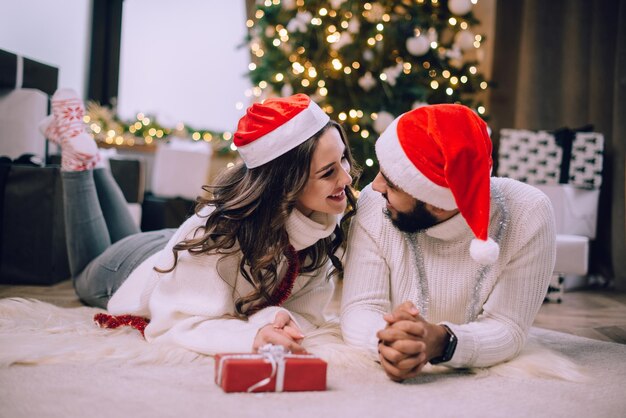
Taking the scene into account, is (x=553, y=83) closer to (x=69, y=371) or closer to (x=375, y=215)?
(x=375, y=215)

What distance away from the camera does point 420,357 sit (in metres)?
1.18

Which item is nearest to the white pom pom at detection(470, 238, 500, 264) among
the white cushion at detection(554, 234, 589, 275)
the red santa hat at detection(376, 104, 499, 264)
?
the red santa hat at detection(376, 104, 499, 264)

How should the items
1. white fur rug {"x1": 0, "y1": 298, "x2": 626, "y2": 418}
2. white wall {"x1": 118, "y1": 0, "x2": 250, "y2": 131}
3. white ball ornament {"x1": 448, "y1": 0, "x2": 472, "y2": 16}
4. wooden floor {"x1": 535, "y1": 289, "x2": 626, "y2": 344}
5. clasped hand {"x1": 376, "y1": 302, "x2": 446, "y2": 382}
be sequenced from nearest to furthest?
white fur rug {"x1": 0, "y1": 298, "x2": 626, "y2": 418}
clasped hand {"x1": 376, "y1": 302, "x2": 446, "y2": 382}
wooden floor {"x1": 535, "y1": 289, "x2": 626, "y2": 344}
white ball ornament {"x1": 448, "y1": 0, "x2": 472, "y2": 16}
white wall {"x1": 118, "y1": 0, "x2": 250, "y2": 131}

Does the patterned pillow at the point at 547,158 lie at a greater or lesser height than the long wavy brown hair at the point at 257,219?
greater

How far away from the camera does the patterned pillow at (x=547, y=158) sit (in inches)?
130

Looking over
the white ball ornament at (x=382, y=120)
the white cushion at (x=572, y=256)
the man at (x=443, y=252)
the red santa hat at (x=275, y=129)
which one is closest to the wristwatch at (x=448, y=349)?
the man at (x=443, y=252)

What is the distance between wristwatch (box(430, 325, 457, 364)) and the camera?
126 centimetres

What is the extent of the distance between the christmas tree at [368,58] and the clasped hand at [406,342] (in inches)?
86.3

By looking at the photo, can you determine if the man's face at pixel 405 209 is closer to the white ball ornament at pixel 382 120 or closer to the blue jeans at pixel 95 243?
the blue jeans at pixel 95 243

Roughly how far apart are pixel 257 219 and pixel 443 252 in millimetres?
444

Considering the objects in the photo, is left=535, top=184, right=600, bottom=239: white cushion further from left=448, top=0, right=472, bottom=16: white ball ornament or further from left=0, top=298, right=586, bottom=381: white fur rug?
left=0, top=298, right=586, bottom=381: white fur rug

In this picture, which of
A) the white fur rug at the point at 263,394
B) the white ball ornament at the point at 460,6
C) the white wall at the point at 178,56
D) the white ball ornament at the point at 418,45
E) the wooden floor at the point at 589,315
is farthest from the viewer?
the white wall at the point at 178,56

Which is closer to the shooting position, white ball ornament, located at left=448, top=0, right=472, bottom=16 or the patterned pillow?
the patterned pillow

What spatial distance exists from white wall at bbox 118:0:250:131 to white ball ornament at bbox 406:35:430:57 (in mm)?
1821
